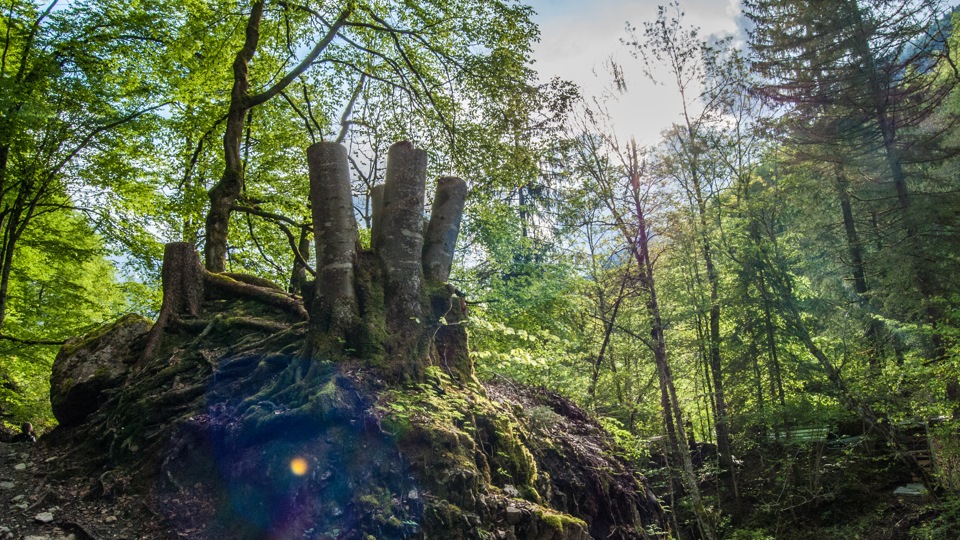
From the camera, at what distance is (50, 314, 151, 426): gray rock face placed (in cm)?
537

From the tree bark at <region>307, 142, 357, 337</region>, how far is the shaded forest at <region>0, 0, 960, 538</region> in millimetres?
45

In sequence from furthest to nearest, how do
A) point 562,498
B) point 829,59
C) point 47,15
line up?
point 829,59 < point 47,15 < point 562,498

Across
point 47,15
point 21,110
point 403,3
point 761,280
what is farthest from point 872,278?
point 47,15

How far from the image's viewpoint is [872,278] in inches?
578

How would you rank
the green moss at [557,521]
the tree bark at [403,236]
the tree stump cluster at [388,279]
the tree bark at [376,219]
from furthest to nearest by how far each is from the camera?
the tree bark at [376,219] < the tree bark at [403,236] < the tree stump cluster at [388,279] < the green moss at [557,521]

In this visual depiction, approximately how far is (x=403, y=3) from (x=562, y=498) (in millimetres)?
8056

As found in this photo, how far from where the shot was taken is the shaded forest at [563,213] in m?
8.41

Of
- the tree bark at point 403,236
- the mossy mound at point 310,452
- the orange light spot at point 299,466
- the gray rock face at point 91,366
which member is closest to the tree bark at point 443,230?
the tree bark at point 403,236

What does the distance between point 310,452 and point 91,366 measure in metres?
3.45

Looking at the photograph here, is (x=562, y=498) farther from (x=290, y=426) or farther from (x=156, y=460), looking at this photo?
(x=156, y=460)

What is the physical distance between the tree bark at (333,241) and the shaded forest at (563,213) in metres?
0.05

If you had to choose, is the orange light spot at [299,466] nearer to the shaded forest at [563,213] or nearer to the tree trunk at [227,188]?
the shaded forest at [563,213]

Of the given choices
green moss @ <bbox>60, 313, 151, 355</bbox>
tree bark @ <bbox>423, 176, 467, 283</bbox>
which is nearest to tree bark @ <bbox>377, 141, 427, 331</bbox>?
tree bark @ <bbox>423, 176, 467, 283</bbox>

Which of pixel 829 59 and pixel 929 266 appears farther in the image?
pixel 829 59
